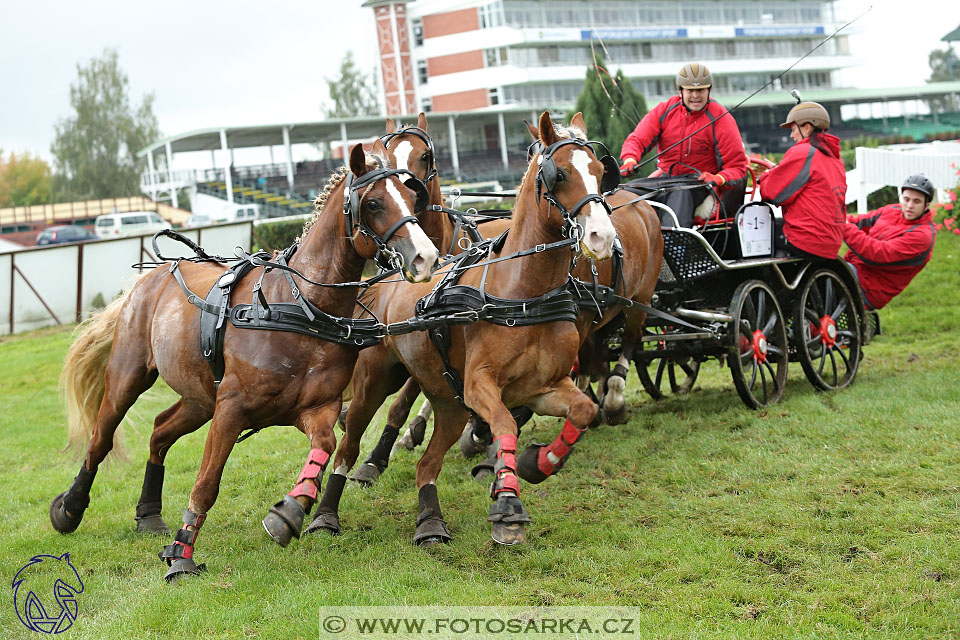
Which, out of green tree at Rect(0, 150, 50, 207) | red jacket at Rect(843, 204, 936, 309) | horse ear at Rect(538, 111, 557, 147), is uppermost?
green tree at Rect(0, 150, 50, 207)

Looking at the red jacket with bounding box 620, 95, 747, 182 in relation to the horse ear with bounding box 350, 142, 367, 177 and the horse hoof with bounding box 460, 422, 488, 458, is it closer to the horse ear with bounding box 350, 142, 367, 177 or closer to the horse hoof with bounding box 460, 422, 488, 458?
the horse hoof with bounding box 460, 422, 488, 458

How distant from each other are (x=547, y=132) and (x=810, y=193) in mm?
3660

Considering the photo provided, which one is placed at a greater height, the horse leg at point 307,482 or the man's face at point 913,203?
the man's face at point 913,203

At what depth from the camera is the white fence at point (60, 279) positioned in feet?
56.0

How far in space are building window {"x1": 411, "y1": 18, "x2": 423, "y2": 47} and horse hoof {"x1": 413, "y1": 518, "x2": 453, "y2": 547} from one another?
5499 cm

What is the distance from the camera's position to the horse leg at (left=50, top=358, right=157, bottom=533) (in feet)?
18.9

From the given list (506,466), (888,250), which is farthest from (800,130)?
(506,466)

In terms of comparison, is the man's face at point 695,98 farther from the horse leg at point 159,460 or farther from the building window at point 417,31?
the building window at point 417,31

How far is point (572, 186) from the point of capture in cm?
472

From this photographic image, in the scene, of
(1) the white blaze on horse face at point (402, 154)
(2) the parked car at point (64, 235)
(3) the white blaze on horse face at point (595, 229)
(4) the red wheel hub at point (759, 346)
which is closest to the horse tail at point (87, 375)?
(1) the white blaze on horse face at point (402, 154)

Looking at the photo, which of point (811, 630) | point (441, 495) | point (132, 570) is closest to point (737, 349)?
point (441, 495)

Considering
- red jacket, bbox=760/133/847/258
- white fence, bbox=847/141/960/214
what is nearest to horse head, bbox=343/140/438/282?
red jacket, bbox=760/133/847/258

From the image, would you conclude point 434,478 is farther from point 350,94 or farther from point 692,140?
Result: point 350,94

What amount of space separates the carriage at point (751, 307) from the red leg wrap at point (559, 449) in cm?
213
